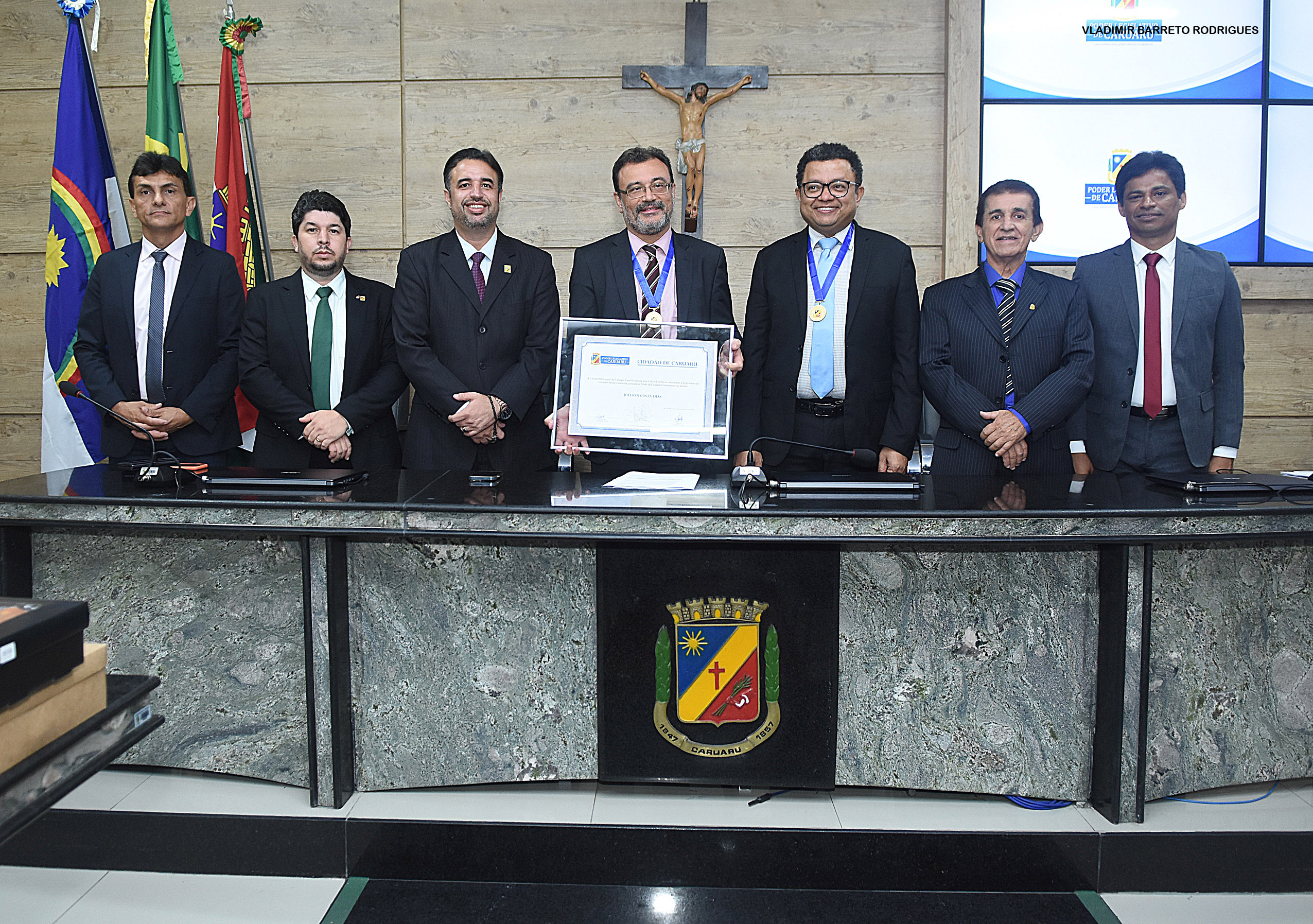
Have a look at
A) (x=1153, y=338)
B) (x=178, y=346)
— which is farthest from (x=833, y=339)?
(x=178, y=346)

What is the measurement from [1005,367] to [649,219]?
4.22 feet

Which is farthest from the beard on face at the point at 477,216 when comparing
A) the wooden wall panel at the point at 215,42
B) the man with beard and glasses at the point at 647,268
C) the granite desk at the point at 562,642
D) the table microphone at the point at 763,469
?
the table microphone at the point at 763,469

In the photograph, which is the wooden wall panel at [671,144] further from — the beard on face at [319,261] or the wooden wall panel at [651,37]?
the beard on face at [319,261]

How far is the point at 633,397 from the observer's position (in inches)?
88.0

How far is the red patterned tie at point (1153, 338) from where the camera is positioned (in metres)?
2.73

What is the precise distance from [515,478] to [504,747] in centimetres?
69

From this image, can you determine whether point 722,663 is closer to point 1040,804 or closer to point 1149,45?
point 1040,804

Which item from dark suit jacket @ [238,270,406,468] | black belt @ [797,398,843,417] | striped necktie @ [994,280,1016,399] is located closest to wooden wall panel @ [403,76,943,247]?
dark suit jacket @ [238,270,406,468]

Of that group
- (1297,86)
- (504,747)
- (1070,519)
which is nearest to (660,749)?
(504,747)

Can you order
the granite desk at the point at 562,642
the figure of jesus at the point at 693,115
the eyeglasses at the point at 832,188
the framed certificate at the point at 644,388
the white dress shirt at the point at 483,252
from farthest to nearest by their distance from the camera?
the figure of jesus at the point at 693,115, the white dress shirt at the point at 483,252, the eyeglasses at the point at 832,188, the framed certificate at the point at 644,388, the granite desk at the point at 562,642

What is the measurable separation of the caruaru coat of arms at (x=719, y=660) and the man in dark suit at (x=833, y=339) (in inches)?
36.1

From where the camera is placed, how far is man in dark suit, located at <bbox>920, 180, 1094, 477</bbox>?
268cm

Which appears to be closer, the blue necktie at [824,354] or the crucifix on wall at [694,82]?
the blue necktie at [824,354]

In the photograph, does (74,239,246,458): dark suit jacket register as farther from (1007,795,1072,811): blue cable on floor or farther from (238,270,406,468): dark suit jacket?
(1007,795,1072,811): blue cable on floor
